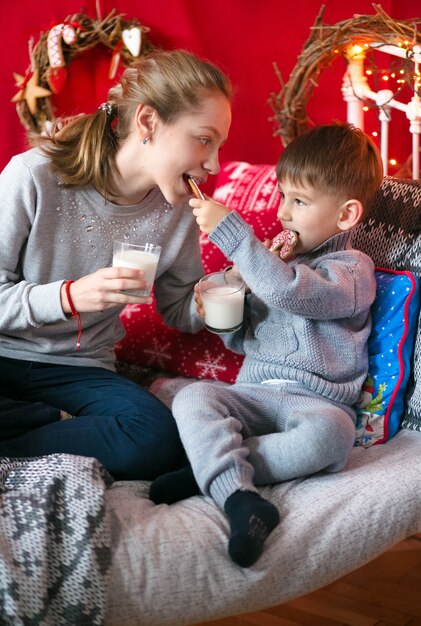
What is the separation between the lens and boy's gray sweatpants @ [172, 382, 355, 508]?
63.9 inches

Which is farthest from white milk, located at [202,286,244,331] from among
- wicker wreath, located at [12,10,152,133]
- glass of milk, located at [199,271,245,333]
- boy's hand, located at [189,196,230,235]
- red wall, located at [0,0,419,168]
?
red wall, located at [0,0,419,168]

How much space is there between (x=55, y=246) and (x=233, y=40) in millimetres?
1524

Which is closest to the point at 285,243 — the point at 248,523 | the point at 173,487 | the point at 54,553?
the point at 173,487

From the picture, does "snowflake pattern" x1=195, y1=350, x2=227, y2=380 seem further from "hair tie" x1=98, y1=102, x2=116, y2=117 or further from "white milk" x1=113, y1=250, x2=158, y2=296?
"hair tie" x1=98, y1=102, x2=116, y2=117

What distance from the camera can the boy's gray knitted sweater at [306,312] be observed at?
1.78m

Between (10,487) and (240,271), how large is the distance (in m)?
0.62

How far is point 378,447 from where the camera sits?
1.91 metres

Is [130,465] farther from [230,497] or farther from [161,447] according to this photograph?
[230,497]

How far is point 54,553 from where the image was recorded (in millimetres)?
1441

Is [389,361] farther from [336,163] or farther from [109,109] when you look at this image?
[109,109]

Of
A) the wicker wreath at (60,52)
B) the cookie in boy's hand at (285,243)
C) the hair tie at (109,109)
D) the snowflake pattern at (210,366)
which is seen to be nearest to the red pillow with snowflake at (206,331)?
the snowflake pattern at (210,366)

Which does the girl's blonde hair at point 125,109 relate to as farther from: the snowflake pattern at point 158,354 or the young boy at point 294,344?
the snowflake pattern at point 158,354

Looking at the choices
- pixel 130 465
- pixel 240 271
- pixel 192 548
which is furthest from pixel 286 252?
pixel 192 548

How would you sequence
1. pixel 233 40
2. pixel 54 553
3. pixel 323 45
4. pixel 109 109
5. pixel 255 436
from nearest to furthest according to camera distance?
pixel 54 553 < pixel 255 436 < pixel 109 109 < pixel 323 45 < pixel 233 40
